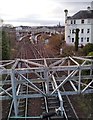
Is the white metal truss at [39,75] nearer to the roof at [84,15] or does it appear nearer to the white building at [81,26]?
the white building at [81,26]

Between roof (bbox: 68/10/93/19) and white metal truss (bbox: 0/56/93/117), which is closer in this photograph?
white metal truss (bbox: 0/56/93/117)

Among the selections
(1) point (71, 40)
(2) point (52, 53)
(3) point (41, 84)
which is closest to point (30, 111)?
(3) point (41, 84)

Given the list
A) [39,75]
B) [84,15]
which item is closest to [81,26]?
[84,15]

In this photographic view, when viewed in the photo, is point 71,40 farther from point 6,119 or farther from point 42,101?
point 6,119

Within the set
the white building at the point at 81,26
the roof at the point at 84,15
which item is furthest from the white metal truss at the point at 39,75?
the roof at the point at 84,15

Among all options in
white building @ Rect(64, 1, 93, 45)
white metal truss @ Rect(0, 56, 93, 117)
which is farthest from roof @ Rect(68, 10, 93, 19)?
white metal truss @ Rect(0, 56, 93, 117)

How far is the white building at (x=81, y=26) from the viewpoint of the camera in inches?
290

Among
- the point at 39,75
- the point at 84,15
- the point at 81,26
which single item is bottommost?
the point at 39,75

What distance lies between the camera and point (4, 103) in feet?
9.04

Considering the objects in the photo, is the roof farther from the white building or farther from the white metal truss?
the white metal truss

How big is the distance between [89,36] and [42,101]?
15.8 ft

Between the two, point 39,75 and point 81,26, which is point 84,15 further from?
point 39,75

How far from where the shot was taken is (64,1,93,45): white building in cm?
736

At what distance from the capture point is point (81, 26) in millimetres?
7582
